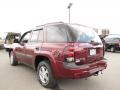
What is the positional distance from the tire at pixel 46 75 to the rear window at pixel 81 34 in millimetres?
1123

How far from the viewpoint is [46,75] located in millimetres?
5070

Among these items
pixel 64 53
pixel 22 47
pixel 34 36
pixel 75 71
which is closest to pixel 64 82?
pixel 75 71

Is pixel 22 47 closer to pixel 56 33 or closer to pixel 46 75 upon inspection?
pixel 46 75

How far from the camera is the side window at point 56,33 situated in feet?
14.9

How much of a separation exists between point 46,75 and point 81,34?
60.1 inches

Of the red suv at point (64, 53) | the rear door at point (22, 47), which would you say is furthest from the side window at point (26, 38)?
the red suv at point (64, 53)

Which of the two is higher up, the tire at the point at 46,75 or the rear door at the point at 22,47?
the rear door at the point at 22,47

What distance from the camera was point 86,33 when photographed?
16.2 ft

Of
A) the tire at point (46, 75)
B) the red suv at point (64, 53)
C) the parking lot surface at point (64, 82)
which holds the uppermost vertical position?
the red suv at point (64, 53)

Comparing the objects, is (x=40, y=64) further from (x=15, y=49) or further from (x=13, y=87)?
(x=15, y=49)

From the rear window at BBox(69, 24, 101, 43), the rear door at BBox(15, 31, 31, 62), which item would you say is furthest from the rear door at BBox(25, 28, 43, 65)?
the rear window at BBox(69, 24, 101, 43)

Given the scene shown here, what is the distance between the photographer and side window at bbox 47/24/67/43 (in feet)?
14.9

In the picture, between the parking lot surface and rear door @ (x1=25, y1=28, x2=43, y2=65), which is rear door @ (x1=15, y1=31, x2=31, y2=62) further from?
the parking lot surface

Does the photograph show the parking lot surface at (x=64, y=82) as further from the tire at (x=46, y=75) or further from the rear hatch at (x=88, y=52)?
the rear hatch at (x=88, y=52)
